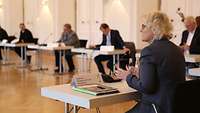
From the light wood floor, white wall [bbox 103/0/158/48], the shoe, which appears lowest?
the light wood floor

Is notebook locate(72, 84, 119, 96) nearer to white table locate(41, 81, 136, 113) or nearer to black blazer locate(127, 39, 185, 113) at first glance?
white table locate(41, 81, 136, 113)

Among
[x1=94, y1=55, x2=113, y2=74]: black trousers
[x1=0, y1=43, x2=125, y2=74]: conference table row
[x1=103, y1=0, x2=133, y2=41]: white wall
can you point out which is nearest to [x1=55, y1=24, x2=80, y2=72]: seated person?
[x1=0, y1=43, x2=125, y2=74]: conference table row

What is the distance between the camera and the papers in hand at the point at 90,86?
7.98 feet

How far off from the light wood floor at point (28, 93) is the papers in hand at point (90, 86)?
215cm

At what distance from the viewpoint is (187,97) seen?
2332 millimetres

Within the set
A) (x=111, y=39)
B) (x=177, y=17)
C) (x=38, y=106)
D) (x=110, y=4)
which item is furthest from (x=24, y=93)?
(x=110, y=4)

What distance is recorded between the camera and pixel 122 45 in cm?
788

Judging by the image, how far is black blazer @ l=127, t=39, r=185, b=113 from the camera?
2.36 m

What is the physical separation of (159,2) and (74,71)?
3.79 m

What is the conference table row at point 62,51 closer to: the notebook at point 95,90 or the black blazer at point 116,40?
the black blazer at point 116,40

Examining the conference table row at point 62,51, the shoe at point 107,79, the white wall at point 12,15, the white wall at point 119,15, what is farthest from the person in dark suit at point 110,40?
the white wall at point 12,15

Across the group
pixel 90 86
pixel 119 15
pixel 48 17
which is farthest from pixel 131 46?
pixel 48 17

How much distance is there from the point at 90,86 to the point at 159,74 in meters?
0.50

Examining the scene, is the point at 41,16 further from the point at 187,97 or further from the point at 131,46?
the point at 187,97
